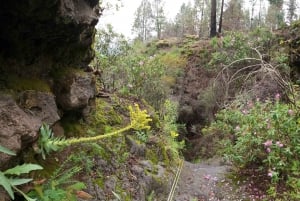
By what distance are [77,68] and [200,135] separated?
32.9 feet

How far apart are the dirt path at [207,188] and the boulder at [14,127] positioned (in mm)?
2917

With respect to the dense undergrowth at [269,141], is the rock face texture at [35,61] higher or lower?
higher

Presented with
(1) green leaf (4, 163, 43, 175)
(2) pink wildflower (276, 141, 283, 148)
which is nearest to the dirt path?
(2) pink wildflower (276, 141, 283, 148)

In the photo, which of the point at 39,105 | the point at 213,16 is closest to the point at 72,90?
the point at 39,105

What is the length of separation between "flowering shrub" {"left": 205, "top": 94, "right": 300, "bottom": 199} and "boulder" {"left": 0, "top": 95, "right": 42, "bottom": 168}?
363 cm

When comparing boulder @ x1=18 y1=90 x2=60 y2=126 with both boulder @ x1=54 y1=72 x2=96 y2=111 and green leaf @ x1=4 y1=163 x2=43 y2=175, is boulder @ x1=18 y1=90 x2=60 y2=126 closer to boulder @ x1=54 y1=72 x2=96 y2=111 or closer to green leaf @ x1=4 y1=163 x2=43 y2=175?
boulder @ x1=54 y1=72 x2=96 y2=111

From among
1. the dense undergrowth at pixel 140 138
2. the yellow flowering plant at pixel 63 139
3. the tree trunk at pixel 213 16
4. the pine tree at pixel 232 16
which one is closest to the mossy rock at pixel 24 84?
the dense undergrowth at pixel 140 138

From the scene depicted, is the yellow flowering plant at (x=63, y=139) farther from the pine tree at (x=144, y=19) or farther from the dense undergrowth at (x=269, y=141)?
the pine tree at (x=144, y=19)

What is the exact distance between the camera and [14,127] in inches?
99.7

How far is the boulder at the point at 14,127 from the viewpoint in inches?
94.8

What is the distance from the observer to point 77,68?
4348 millimetres

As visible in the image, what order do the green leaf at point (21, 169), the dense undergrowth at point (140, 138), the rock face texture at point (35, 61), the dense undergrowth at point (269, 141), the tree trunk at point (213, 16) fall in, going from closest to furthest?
the green leaf at point (21, 169)
the rock face texture at point (35, 61)
the dense undergrowth at point (140, 138)
the dense undergrowth at point (269, 141)
the tree trunk at point (213, 16)

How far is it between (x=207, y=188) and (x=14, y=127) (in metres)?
4.15

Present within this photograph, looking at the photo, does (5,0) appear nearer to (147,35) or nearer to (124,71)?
(124,71)
